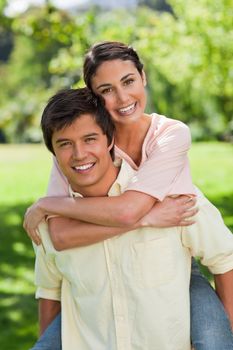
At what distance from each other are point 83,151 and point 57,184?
379mm

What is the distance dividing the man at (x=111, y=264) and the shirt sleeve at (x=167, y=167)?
85mm

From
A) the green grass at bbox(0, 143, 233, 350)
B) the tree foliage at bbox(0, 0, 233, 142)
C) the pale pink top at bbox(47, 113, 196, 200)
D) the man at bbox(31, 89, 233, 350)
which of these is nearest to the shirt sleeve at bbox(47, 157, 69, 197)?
the pale pink top at bbox(47, 113, 196, 200)

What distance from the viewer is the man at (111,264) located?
2.47 meters

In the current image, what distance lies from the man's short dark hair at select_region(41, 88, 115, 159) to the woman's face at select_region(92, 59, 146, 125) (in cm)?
15

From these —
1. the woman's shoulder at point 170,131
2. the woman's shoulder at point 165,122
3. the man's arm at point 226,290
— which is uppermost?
the woman's shoulder at point 165,122

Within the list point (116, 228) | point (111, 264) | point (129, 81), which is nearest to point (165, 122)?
point (129, 81)

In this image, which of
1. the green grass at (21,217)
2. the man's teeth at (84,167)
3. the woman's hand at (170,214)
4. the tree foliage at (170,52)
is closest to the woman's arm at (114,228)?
the woman's hand at (170,214)

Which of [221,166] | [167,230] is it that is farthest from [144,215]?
[221,166]

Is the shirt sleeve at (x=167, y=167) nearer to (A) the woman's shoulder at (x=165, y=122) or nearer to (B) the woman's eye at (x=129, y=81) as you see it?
(A) the woman's shoulder at (x=165, y=122)

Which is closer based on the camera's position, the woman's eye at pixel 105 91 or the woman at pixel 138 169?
the woman at pixel 138 169

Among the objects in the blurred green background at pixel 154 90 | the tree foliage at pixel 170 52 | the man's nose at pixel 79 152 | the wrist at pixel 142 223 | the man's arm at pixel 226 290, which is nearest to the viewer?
the man's nose at pixel 79 152

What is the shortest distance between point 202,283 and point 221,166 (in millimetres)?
13979

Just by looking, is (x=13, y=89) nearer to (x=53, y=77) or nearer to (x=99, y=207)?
(x=53, y=77)

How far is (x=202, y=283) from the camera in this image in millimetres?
2754
